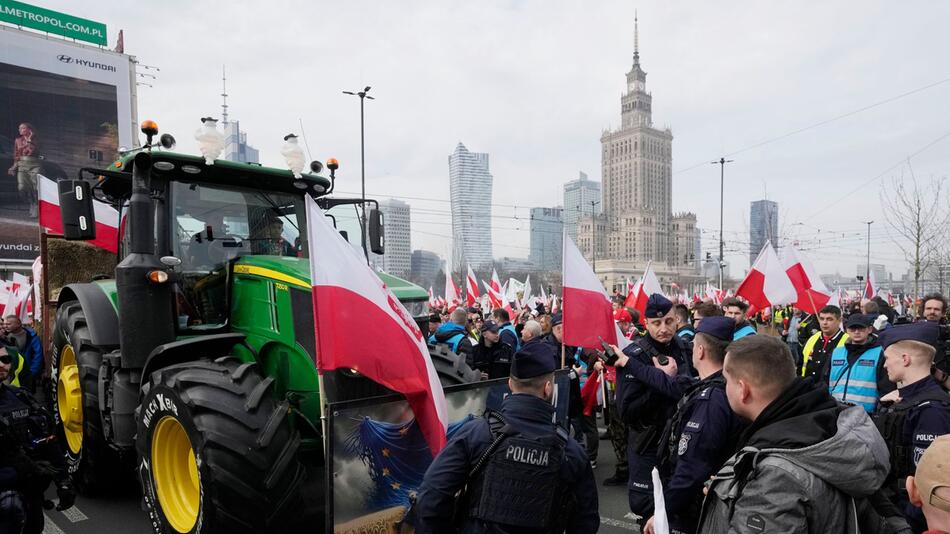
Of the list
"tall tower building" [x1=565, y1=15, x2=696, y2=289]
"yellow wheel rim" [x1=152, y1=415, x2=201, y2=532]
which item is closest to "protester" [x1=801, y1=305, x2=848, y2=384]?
"yellow wheel rim" [x1=152, y1=415, x2=201, y2=532]

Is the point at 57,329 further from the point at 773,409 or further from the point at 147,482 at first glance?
the point at 773,409

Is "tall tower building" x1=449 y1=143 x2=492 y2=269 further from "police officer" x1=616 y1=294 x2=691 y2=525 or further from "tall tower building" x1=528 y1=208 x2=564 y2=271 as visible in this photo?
"police officer" x1=616 y1=294 x2=691 y2=525

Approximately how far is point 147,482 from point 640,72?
133 meters

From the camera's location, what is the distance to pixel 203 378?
3934 millimetres

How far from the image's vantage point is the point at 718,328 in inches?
136

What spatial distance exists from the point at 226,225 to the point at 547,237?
4551cm

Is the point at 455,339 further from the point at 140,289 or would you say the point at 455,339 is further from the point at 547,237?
the point at 547,237

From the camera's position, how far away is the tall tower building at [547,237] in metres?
37.7

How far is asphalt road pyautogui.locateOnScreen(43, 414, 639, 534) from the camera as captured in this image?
5.16m

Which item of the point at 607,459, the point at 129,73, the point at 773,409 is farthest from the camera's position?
the point at 129,73

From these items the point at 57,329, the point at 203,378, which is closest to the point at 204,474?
the point at 203,378

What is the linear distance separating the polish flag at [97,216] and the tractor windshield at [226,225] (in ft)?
10.4

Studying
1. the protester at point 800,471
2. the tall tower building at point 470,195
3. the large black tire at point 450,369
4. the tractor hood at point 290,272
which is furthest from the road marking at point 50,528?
the tall tower building at point 470,195

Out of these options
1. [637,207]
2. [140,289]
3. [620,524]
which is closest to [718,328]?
[620,524]
